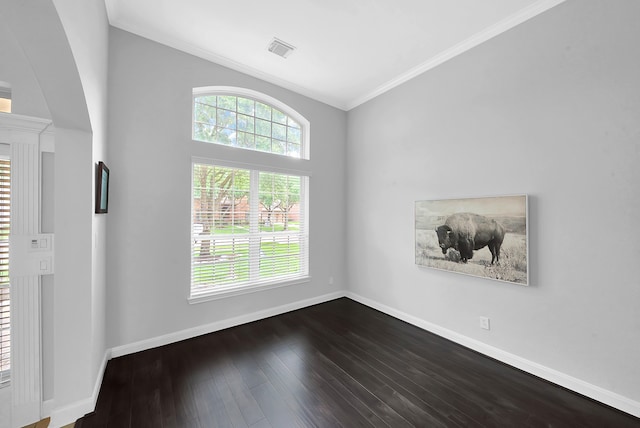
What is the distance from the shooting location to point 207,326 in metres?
2.97

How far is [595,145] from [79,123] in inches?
148

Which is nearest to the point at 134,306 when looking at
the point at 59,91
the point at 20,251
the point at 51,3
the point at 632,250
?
the point at 20,251

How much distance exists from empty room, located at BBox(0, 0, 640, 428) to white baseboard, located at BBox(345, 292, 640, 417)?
15 millimetres

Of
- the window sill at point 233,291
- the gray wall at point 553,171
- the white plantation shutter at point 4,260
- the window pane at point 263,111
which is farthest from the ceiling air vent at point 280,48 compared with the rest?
the window sill at point 233,291

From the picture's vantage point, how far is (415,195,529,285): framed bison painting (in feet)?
7.67

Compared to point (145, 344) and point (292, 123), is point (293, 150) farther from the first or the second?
point (145, 344)

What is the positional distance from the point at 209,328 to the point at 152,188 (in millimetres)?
1700

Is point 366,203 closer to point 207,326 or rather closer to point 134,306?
point 207,326

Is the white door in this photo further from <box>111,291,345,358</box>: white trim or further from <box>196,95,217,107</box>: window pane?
<box>196,95,217,107</box>: window pane

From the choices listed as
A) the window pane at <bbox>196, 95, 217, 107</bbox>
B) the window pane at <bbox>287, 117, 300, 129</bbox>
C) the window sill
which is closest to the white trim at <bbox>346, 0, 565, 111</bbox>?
the window pane at <bbox>287, 117, 300, 129</bbox>

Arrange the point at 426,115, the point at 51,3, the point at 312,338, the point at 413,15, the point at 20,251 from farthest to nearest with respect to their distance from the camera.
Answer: the point at 426,115 < the point at 312,338 < the point at 413,15 < the point at 20,251 < the point at 51,3

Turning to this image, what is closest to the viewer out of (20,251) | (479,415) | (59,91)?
(59,91)

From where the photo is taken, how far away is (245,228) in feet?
11.0

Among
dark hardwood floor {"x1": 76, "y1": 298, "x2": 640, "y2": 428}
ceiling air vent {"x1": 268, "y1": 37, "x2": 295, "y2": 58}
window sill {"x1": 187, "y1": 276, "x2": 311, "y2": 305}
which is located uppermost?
ceiling air vent {"x1": 268, "y1": 37, "x2": 295, "y2": 58}
